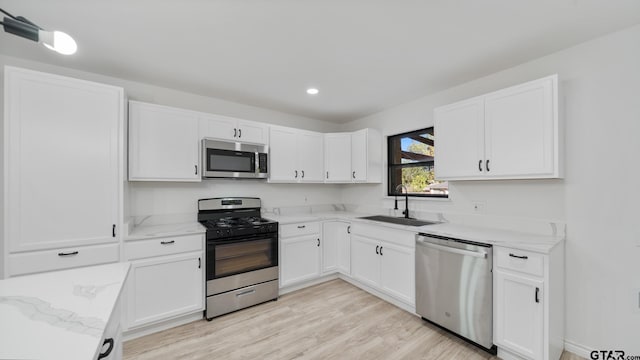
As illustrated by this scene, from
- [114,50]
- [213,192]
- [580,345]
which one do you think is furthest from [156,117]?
[580,345]

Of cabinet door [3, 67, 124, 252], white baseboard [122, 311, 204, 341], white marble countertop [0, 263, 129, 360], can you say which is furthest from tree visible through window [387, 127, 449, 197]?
cabinet door [3, 67, 124, 252]

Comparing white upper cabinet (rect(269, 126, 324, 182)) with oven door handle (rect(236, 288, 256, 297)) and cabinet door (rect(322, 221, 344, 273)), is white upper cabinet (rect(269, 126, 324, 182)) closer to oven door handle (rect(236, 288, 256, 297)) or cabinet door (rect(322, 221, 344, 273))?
cabinet door (rect(322, 221, 344, 273))

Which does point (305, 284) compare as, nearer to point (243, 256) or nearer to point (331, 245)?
point (331, 245)

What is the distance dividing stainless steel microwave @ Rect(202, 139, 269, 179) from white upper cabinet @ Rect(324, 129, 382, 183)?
3.54 ft

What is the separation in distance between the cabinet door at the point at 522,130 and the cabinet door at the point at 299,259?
221 cm

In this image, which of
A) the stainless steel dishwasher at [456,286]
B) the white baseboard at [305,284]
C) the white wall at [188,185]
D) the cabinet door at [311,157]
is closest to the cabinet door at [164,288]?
the white wall at [188,185]

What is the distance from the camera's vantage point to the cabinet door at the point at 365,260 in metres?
3.09

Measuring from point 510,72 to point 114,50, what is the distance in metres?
3.64

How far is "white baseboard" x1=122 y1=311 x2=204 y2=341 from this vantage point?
2293 mm

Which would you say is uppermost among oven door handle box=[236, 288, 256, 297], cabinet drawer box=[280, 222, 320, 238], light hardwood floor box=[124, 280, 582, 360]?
cabinet drawer box=[280, 222, 320, 238]

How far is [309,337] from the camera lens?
7.65 ft

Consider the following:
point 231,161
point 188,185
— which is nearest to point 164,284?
point 188,185

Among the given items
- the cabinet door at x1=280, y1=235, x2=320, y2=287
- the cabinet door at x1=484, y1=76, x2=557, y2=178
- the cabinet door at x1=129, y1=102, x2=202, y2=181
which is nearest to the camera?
the cabinet door at x1=484, y1=76, x2=557, y2=178

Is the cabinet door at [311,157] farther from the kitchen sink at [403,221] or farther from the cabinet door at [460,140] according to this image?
the cabinet door at [460,140]
